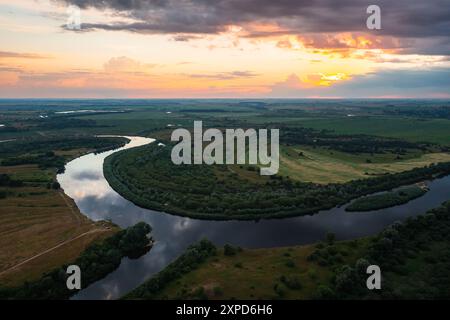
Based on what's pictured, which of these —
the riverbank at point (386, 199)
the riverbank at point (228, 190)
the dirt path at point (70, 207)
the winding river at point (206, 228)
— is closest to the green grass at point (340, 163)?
the riverbank at point (228, 190)

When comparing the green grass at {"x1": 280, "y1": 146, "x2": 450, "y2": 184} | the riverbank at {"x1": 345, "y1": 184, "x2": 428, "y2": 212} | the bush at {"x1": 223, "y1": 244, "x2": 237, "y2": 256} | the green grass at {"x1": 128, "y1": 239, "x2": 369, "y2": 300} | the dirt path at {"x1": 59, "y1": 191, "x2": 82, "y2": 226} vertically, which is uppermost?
the green grass at {"x1": 280, "y1": 146, "x2": 450, "y2": 184}

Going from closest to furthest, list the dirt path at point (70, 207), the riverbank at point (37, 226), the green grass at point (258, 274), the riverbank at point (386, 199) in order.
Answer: the green grass at point (258, 274) < the riverbank at point (37, 226) < the dirt path at point (70, 207) < the riverbank at point (386, 199)

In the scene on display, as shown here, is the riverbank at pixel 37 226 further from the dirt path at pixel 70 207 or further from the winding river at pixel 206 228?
the winding river at pixel 206 228

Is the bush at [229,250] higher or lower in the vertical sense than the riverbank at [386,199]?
lower

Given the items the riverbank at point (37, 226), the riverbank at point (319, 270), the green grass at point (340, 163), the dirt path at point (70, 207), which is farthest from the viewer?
the green grass at point (340, 163)

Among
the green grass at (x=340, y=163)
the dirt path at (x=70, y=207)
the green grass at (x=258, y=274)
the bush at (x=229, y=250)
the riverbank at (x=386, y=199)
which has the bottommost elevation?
the green grass at (x=258, y=274)

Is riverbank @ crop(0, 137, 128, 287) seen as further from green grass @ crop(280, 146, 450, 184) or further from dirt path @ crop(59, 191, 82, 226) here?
green grass @ crop(280, 146, 450, 184)

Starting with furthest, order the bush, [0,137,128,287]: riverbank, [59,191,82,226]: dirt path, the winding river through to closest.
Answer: [59,191,82,226]: dirt path < the bush < [0,137,128,287]: riverbank < the winding river

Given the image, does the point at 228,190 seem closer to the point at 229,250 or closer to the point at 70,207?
the point at 229,250

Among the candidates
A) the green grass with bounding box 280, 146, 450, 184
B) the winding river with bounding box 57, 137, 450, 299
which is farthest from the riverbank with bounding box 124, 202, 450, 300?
the green grass with bounding box 280, 146, 450, 184

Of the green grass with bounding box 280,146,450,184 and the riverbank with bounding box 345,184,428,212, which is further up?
the green grass with bounding box 280,146,450,184
